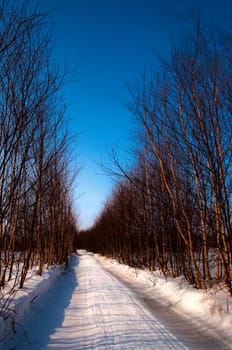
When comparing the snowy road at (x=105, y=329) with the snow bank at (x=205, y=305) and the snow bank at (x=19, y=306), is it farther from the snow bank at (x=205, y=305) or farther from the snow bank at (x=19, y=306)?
the snow bank at (x=205, y=305)

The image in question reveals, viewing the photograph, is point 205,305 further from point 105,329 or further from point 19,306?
point 19,306

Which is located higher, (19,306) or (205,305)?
(19,306)

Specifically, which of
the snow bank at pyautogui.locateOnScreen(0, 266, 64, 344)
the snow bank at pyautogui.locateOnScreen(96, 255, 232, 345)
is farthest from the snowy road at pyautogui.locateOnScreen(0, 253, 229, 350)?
the snow bank at pyautogui.locateOnScreen(96, 255, 232, 345)

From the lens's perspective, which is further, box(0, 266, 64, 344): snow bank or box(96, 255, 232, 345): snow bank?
box(96, 255, 232, 345): snow bank

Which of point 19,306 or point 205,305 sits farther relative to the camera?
point 205,305

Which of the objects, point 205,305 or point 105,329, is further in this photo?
point 205,305

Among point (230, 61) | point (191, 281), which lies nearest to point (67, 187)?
point (191, 281)

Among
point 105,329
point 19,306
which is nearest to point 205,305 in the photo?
point 105,329

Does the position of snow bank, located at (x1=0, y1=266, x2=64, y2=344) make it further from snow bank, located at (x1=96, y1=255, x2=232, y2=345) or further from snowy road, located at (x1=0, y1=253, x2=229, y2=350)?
snow bank, located at (x1=96, y1=255, x2=232, y2=345)

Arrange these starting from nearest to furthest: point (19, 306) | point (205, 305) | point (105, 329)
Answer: point (105, 329), point (19, 306), point (205, 305)

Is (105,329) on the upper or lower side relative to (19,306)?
lower

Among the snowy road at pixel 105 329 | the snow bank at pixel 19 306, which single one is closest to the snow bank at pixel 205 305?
the snowy road at pixel 105 329

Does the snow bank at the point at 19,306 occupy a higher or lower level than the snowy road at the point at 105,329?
higher

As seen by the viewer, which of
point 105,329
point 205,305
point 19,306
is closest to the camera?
point 105,329
